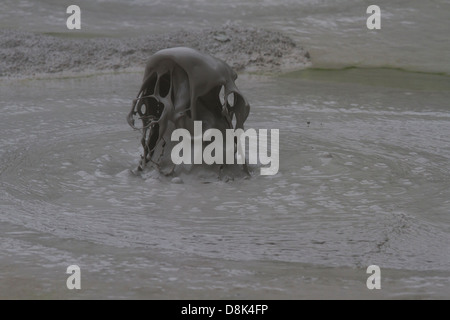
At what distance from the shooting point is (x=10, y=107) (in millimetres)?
6172

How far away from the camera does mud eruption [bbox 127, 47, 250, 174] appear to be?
436 cm

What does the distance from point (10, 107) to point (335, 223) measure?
10.3ft

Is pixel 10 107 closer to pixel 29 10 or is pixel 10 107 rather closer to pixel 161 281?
pixel 29 10

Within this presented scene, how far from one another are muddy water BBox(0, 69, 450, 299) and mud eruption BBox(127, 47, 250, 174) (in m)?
0.22

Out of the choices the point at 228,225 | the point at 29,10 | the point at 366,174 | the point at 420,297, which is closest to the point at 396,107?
the point at 366,174

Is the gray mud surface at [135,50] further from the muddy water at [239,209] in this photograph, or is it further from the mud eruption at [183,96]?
the mud eruption at [183,96]

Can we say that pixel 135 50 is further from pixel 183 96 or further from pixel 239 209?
pixel 239 209

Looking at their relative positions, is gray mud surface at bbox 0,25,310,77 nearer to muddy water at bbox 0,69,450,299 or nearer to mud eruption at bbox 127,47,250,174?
muddy water at bbox 0,69,450,299

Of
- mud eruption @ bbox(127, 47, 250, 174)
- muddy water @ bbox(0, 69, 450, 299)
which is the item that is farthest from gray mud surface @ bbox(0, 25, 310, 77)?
mud eruption @ bbox(127, 47, 250, 174)

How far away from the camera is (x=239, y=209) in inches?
158

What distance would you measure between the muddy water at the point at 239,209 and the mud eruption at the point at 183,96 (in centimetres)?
22

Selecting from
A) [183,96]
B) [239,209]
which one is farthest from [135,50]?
[239,209]

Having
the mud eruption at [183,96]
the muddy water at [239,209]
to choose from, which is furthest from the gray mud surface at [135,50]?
the mud eruption at [183,96]

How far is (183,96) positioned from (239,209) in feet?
2.44
